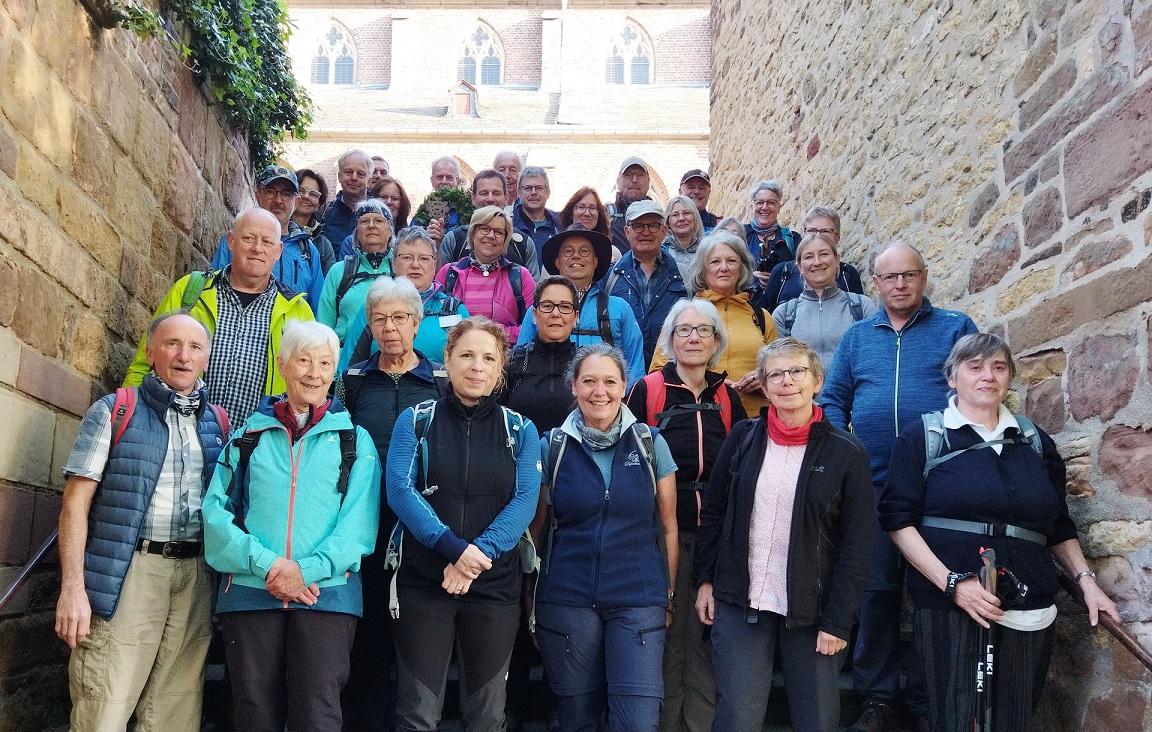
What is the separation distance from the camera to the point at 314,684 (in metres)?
3.10

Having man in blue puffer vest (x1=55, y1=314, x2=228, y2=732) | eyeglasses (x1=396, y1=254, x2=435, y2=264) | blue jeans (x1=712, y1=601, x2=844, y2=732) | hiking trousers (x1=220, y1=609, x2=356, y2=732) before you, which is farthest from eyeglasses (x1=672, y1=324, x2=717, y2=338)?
man in blue puffer vest (x1=55, y1=314, x2=228, y2=732)

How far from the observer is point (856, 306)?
5.02 m

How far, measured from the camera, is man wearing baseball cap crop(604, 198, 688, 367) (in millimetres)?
5305

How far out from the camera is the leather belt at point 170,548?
130 inches

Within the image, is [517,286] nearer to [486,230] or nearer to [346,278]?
[486,230]

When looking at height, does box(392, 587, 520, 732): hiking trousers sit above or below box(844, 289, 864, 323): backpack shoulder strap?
below

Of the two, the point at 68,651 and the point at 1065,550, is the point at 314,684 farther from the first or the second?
the point at 1065,550

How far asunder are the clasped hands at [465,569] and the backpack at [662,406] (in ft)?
3.35

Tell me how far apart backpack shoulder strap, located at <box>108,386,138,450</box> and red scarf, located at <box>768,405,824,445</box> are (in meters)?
2.33

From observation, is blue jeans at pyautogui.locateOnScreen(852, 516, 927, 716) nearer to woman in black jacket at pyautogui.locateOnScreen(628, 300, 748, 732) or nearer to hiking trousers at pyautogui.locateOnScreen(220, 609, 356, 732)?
woman in black jacket at pyautogui.locateOnScreen(628, 300, 748, 732)

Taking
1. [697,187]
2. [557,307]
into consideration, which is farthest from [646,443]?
[697,187]

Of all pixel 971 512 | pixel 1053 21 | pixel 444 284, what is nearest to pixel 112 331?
pixel 444 284

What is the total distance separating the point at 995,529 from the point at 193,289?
3538mm

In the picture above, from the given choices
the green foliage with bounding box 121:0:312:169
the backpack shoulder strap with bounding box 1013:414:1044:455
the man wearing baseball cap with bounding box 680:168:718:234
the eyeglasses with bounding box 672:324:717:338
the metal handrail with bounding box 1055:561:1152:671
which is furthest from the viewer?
the man wearing baseball cap with bounding box 680:168:718:234
